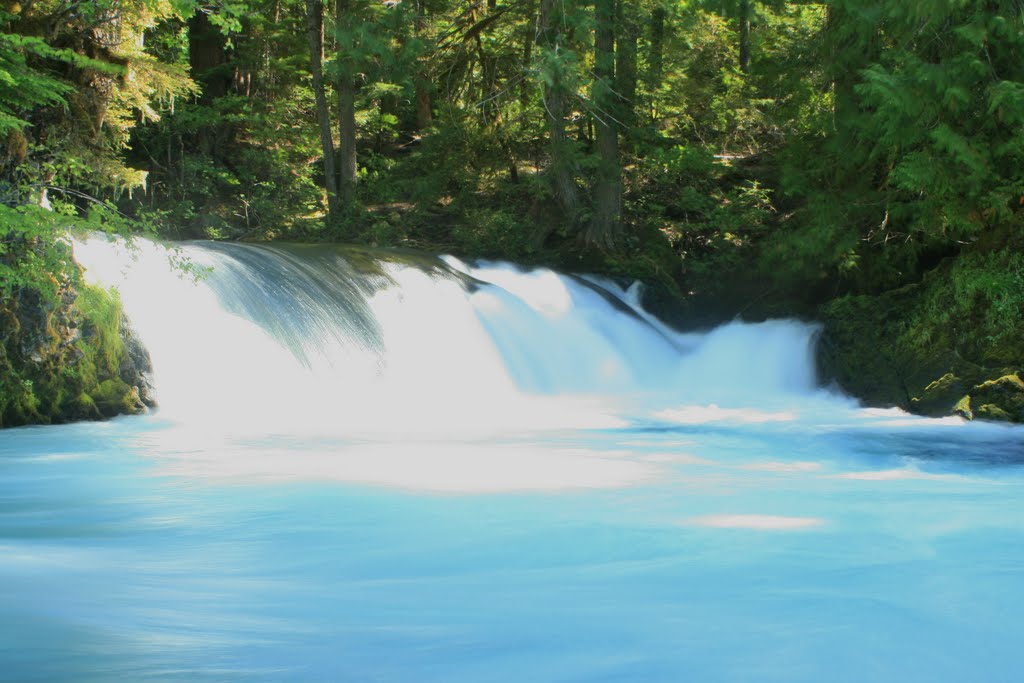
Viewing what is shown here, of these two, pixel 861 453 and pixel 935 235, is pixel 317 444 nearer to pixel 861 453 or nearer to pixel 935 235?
pixel 861 453

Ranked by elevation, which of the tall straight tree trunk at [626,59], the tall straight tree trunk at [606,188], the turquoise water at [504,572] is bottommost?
the turquoise water at [504,572]

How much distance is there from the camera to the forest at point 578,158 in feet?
32.3

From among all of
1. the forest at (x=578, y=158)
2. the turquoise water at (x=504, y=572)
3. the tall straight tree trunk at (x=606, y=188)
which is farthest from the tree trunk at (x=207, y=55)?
the turquoise water at (x=504, y=572)

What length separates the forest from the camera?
9836 mm

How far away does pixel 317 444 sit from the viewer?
8766 millimetres

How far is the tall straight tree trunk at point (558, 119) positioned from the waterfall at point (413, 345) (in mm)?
2244

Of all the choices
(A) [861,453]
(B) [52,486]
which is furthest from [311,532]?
(A) [861,453]

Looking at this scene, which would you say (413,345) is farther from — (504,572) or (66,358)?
(504,572)

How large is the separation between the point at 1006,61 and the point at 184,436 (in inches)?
354

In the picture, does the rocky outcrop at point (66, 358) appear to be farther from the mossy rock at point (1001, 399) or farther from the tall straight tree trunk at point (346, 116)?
the tall straight tree trunk at point (346, 116)

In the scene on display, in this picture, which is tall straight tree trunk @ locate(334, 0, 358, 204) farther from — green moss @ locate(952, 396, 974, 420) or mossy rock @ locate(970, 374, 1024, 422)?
mossy rock @ locate(970, 374, 1024, 422)

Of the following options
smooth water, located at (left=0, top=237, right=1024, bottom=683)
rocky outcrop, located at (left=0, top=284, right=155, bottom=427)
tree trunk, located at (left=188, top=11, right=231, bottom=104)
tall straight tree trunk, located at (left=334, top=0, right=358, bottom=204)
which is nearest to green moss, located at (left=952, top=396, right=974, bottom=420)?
smooth water, located at (left=0, top=237, right=1024, bottom=683)

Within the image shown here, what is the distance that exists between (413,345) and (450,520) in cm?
674

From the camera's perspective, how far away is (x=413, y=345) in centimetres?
1282
